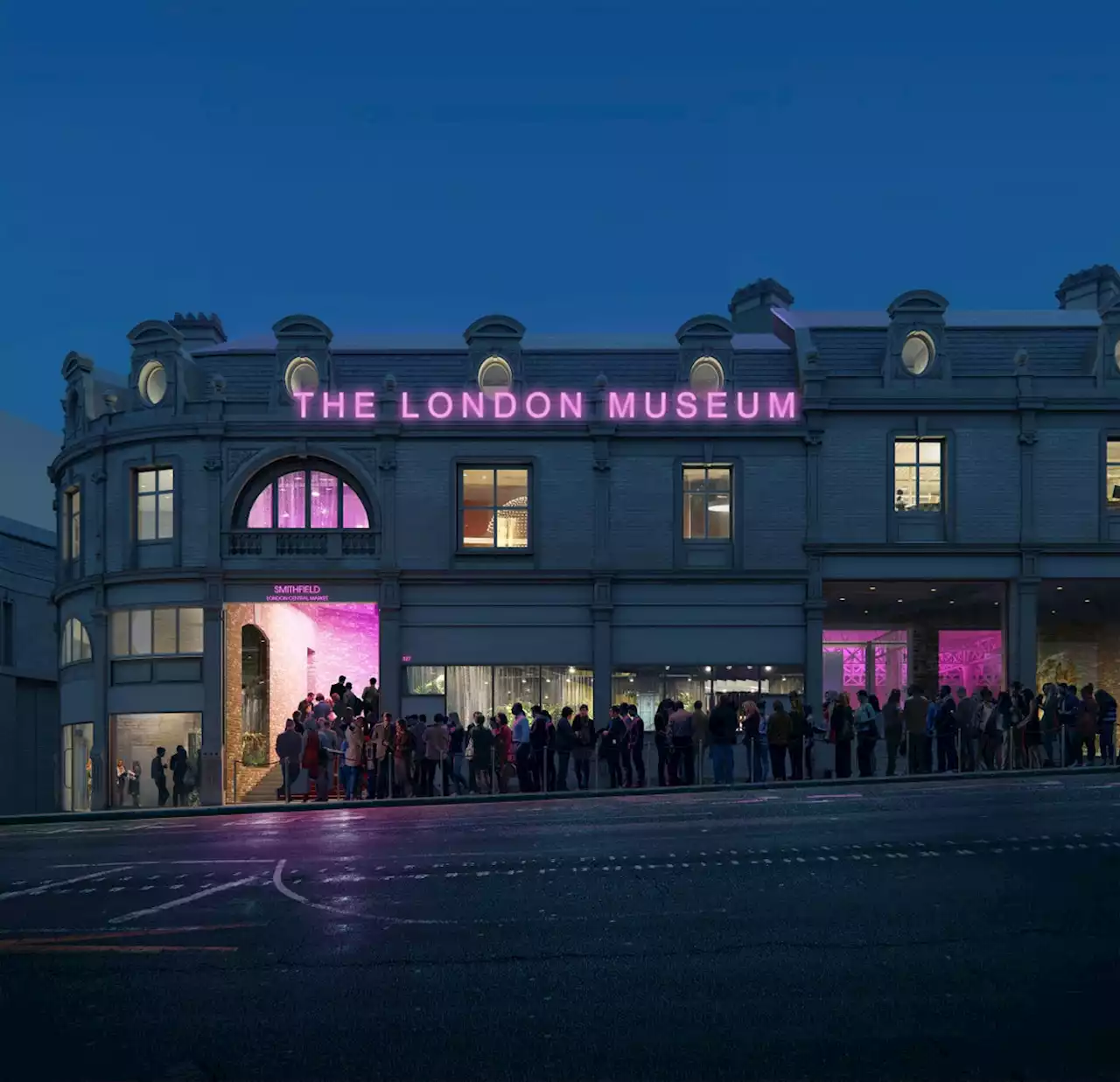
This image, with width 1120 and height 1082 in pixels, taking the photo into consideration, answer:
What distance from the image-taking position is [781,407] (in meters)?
37.1

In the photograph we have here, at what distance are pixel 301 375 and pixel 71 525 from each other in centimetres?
797

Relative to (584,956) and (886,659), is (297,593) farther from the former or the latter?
(584,956)

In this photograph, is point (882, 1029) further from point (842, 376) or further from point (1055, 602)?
point (1055, 602)

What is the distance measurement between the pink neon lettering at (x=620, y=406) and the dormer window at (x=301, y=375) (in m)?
7.38

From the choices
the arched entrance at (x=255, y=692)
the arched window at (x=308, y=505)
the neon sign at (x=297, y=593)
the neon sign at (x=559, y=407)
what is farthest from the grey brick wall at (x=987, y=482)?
the arched entrance at (x=255, y=692)

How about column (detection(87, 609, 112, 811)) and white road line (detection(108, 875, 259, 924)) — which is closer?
white road line (detection(108, 875, 259, 924))

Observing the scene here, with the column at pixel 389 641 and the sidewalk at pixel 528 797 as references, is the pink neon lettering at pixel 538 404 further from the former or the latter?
the sidewalk at pixel 528 797

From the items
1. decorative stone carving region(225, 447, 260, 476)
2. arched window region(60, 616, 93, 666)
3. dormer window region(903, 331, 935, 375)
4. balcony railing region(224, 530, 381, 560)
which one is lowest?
arched window region(60, 616, 93, 666)

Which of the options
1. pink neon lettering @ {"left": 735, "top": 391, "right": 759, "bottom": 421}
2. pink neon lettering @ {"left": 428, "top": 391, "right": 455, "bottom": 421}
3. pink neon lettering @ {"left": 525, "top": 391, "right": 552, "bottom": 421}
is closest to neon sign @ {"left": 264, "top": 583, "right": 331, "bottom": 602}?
pink neon lettering @ {"left": 428, "top": 391, "right": 455, "bottom": 421}

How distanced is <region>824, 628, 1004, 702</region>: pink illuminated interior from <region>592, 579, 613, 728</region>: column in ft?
22.6

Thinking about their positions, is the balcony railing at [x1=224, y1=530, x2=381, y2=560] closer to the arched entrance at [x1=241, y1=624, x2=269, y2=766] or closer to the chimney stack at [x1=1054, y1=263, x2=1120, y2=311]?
the arched entrance at [x1=241, y1=624, x2=269, y2=766]

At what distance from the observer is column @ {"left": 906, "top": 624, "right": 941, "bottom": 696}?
4106 cm

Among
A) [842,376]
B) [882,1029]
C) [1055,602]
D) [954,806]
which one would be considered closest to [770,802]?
[954,806]

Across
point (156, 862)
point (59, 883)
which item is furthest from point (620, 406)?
point (59, 883)
